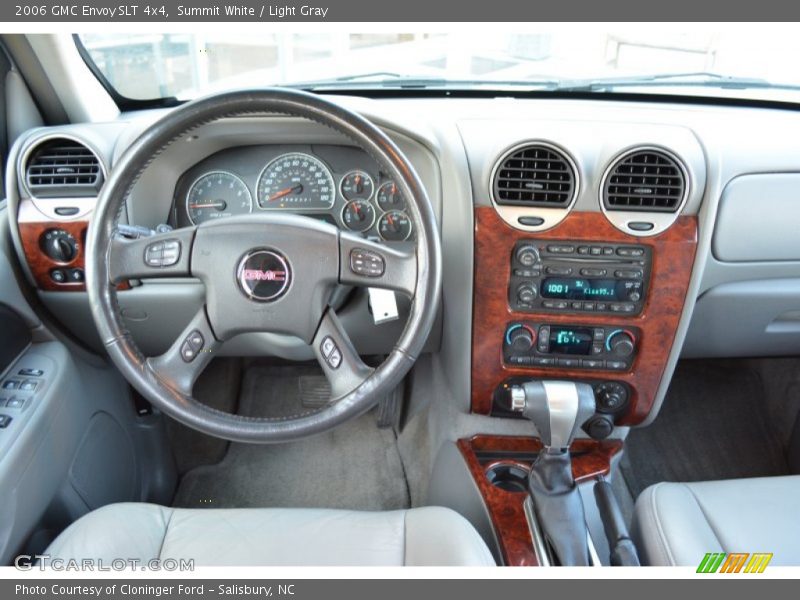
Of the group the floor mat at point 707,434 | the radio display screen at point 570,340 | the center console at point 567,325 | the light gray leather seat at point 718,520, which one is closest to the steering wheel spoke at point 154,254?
the center console at point 567,325

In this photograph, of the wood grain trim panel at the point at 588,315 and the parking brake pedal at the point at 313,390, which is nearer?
the wood grain trim panel at the point at 588,315

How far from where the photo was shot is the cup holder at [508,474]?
1.64 metres

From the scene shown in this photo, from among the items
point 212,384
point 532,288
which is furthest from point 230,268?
point 212,384

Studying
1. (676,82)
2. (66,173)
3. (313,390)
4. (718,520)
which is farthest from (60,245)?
(676,82)

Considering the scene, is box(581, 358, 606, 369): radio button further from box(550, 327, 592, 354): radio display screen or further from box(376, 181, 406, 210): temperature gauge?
box(376, 181, 406, 210): temperature gauge

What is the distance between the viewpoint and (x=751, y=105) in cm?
186

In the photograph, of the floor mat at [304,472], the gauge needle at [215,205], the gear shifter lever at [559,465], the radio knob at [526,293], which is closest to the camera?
the gear shifter lever at [559,465]

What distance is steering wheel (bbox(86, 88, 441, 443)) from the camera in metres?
1.12

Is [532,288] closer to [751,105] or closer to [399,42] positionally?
[399,42]

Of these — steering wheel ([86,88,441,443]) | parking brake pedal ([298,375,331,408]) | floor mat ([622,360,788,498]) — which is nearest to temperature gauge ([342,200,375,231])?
steering wheel ([86,88,441,443])

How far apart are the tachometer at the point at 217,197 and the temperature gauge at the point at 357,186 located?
9.8 inches

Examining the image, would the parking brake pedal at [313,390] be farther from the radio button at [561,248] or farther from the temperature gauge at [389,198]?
the radio button at [561,248]

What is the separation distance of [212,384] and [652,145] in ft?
5.53
